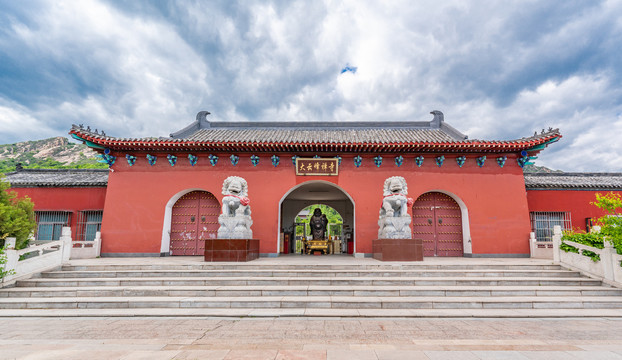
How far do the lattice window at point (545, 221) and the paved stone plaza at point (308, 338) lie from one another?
690 centimetres

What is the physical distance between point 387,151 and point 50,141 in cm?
6361

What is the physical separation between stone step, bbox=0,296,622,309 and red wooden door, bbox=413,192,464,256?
15.8 ft

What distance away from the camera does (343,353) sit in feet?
10.5

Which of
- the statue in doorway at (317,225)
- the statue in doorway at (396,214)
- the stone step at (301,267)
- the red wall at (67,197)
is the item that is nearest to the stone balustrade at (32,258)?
the stone step at (301,267)

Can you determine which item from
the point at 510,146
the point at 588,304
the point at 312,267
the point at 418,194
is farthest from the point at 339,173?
the point at 588,304

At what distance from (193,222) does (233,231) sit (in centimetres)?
300

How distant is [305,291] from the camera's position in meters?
5.76

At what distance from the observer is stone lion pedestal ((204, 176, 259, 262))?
7914mm

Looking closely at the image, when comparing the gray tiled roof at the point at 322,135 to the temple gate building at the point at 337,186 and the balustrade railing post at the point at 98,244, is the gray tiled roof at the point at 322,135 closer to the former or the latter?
the temple gate building at the point at 337,186

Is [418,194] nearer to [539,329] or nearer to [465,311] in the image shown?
[465,311]

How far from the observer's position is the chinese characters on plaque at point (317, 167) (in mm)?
10219

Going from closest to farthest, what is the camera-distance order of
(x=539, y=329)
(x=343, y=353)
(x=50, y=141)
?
(x=343, y=353) → (x=539, y=329) → (x=50, y=141)

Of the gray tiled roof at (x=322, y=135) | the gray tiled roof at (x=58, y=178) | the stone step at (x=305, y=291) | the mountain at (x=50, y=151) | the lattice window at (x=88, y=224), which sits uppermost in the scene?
the mountain at (x=50, y=151)

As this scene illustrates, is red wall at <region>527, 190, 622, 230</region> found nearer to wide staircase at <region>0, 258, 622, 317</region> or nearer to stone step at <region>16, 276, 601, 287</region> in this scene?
wide staircase at <region>0, 258, 622, 317</region>
